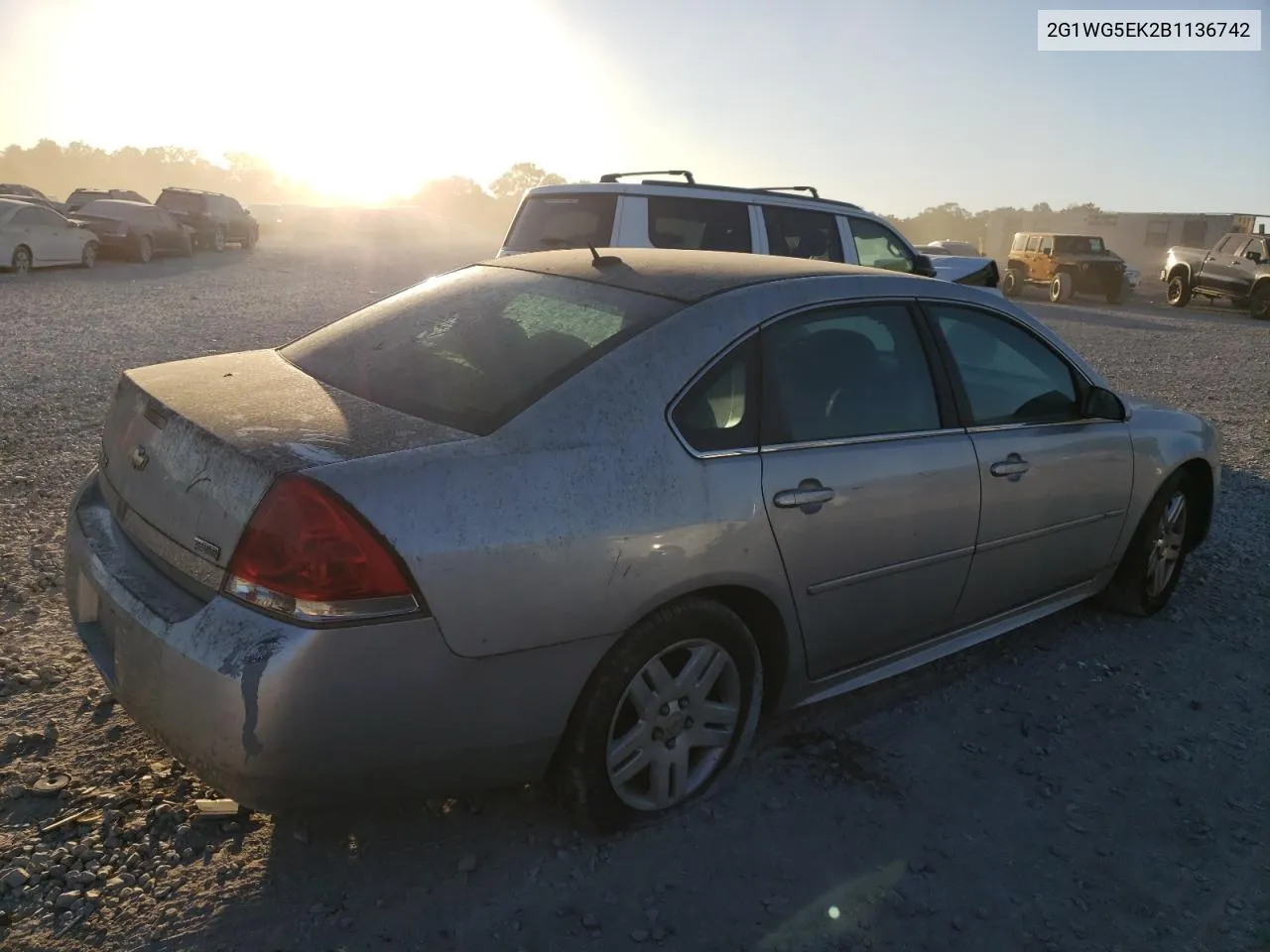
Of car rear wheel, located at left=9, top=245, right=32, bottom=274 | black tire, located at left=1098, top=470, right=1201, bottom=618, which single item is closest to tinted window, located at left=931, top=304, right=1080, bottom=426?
black tire, located at left=1098, top=470, right=1201, bottom=618

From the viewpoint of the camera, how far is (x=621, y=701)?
8.55 ft

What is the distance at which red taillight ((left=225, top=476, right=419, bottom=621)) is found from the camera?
2.17 metres

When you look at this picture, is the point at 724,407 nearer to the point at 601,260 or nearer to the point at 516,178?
the point at 601,260

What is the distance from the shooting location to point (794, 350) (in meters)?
3.05

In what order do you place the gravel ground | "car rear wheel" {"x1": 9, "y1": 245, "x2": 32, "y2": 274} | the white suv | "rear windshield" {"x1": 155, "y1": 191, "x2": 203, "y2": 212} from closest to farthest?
the gravel ground
the white suv
"car rear wheel" {"x1": 9, "y1": 245, "x2": 32, "y2": 274}
"rear windshield" {"x1": 155, "y1": 191, "x2": 203, "y2": 212}

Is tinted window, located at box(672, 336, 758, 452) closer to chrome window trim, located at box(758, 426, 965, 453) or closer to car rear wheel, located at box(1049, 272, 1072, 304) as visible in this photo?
chrome window trim, located at box(758, 426, 965, 453)

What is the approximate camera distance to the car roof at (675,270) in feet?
10.0

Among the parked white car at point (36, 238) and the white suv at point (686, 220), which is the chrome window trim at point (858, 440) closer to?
the white suv at point (686, 220)

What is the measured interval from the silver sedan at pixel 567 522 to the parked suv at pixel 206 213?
89.7ft

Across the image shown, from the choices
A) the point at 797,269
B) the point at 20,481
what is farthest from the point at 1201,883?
the point at 20,481

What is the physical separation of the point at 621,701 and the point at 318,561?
89 cm

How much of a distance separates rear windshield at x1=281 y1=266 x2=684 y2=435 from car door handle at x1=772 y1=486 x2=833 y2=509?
62 centimetres

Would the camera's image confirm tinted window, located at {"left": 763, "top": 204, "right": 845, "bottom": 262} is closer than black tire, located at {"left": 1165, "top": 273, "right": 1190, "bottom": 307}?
Yes

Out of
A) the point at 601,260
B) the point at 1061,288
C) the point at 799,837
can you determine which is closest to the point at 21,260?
the point at 601,260
